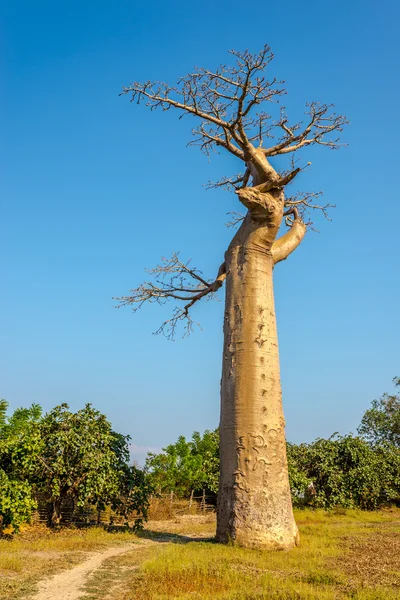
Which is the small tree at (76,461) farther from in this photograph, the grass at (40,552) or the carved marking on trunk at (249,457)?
the carved marking on trunk at (249,457)

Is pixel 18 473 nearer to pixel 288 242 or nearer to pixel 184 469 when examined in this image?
pixel 288 242

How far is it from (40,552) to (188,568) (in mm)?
2312

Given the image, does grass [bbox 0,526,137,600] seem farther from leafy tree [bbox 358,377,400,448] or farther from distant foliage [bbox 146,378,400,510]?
leafy tree [bbox 358,377,400,448]

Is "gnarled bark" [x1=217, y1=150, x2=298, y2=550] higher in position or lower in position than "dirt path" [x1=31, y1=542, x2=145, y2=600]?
higher

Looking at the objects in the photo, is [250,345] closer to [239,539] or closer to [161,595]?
[239,539]

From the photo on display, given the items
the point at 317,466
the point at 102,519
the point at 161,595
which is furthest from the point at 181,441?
the point at 161,595

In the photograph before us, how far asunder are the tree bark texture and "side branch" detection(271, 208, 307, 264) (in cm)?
45

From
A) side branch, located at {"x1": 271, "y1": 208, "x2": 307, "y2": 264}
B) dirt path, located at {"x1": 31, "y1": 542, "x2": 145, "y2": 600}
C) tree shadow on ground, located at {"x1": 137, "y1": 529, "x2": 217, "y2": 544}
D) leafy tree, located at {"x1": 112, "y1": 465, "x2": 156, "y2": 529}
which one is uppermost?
side branch, located at {"x1": 271, "y1": 208, "x2": 307, "y2": 264}

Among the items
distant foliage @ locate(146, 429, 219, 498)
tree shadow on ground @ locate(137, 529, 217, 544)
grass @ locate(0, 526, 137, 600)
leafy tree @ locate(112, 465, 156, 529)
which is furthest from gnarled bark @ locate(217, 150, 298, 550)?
distant foliage @ locate(146, 429, 219, 498)

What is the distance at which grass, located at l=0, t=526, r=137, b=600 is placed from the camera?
16.1ft

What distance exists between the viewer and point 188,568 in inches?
210

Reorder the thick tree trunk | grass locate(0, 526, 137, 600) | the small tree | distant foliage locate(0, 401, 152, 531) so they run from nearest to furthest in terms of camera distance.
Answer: grass locate(0, 526, 137, 600), the thick tree trunk, distant foliage locate(0, 401, 152, 531), the small tree

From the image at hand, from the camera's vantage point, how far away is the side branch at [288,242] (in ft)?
28.6

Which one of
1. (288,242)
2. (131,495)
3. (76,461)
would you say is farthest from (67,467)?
(288,242)
